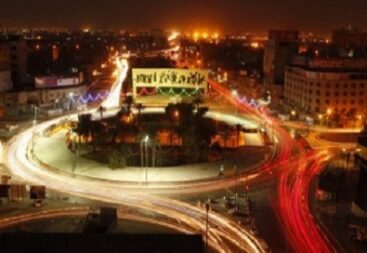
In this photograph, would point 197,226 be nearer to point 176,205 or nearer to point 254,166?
point 176,205

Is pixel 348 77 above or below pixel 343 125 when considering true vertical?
above

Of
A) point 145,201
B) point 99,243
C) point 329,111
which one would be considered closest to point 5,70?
point 329,111

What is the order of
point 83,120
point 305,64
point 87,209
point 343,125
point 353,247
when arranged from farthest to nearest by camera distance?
point 305,64
point 343,125
point 83,120
point 87,209
point 353,247

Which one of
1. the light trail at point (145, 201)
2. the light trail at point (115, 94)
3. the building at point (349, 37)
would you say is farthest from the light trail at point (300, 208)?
the building at point (349, 37)

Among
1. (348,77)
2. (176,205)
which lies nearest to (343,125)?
(348,77)

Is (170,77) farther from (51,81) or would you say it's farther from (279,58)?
(279,58)

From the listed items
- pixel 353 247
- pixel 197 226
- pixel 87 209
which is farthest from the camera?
pixel 87 209

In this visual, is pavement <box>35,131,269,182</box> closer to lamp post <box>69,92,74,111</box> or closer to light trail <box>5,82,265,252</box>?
light trail <box>5,82,265,252</box>
